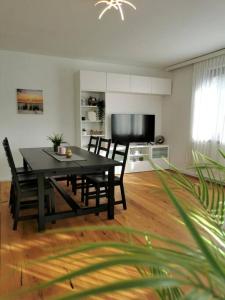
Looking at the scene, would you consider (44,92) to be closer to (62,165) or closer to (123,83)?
(123,83)

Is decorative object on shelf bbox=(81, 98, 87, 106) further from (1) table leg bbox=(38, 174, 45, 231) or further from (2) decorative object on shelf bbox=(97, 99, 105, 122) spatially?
(1) table leg bbox=(38, 174, 45, 231)

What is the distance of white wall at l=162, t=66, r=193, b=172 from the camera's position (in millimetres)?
5611

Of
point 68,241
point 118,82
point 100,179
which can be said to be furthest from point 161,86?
point 68,241

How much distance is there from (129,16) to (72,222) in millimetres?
2821

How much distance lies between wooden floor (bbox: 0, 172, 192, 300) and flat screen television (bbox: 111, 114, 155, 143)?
6.58ft

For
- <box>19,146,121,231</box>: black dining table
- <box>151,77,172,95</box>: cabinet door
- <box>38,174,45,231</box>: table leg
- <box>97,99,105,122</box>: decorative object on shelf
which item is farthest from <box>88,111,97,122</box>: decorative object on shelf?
<box>38,174,45,231</box>: table leg

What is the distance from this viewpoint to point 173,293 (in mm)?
642

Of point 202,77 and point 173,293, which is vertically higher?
point 202,77

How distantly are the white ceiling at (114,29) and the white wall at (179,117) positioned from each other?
2.32 feet

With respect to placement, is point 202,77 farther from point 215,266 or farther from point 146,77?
point 215,266

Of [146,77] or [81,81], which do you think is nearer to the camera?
[81,81]

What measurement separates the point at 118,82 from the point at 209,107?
2081mm

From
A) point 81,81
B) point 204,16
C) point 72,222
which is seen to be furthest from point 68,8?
point 72,222

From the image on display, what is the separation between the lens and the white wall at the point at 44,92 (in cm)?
481
